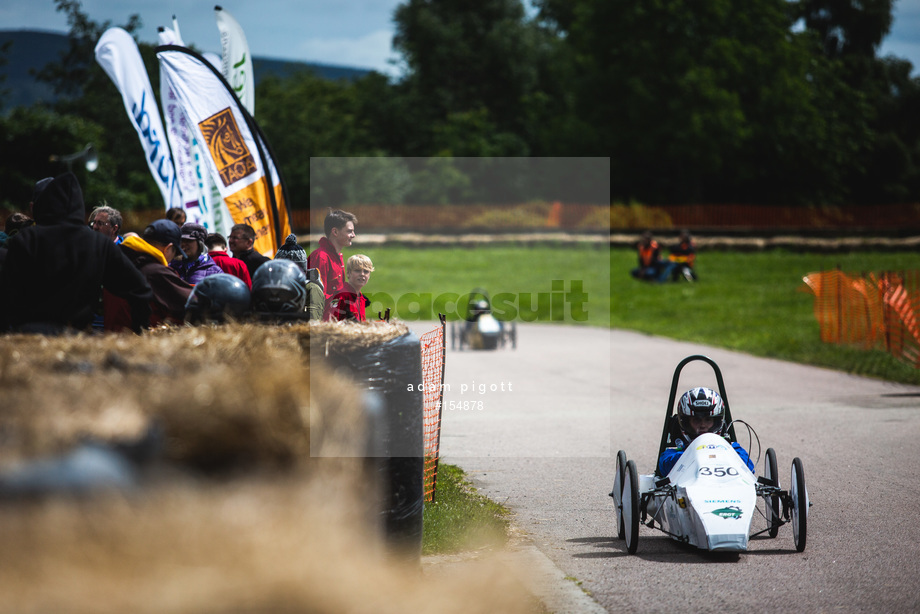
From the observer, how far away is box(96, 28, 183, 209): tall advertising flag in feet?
37.0

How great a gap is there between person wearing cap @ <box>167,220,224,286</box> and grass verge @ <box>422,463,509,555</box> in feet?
8.35

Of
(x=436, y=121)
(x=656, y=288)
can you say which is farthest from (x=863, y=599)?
(x=436, y=121)

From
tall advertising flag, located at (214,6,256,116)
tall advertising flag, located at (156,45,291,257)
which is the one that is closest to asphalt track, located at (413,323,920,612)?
tall advertising flag, located at (156,45,291,257)

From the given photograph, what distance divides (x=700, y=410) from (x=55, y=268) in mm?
4231

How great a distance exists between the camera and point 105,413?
3.03 metres

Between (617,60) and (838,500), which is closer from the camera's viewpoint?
(838,500)

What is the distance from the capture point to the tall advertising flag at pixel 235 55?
39.0 ft

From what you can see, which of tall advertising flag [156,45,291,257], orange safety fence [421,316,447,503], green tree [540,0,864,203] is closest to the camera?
orange safety fence [421,316,447,503]

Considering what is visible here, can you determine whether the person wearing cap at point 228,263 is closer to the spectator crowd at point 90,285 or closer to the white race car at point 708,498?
the spectator crowd at point 90,285

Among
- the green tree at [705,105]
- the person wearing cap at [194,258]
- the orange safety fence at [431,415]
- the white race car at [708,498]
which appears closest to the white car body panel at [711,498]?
the white race car at [708,498]

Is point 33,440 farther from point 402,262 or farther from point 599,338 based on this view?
point 402,262

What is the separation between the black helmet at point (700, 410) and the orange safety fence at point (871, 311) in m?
10.3

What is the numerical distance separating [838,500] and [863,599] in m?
2.48

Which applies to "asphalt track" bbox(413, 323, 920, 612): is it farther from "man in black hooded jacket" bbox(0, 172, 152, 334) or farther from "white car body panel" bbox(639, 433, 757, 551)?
"man in black hooded jacket" bbox(0, 172, 152, 334)
